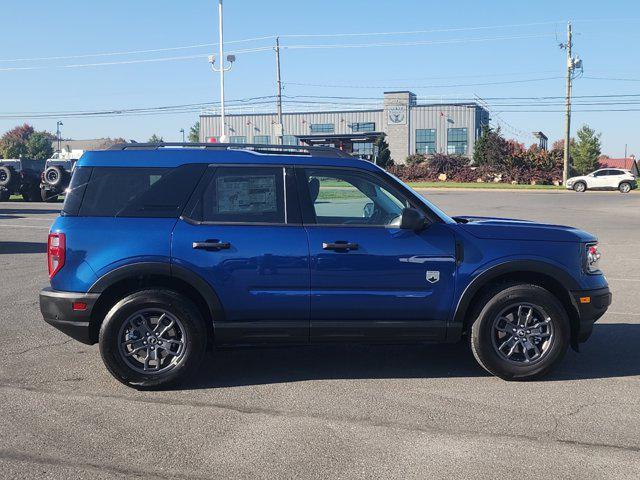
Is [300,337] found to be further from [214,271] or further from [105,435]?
[105,435]

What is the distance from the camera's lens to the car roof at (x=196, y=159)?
537 cm

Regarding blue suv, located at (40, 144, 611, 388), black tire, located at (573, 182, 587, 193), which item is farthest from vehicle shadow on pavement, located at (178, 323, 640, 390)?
black tire, located at (573, 182, 587, 193)

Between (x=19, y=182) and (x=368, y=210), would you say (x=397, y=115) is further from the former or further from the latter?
(x=368, y=210)

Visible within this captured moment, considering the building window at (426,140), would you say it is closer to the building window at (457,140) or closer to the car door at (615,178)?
the building window at (457,140)

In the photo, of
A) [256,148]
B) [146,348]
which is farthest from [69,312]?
[256,148]

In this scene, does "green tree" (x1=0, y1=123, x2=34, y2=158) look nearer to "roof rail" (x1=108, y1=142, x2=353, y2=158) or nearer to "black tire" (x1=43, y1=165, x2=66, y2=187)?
"black tire" (x1=43, y1=165, x2=66, y2=187)

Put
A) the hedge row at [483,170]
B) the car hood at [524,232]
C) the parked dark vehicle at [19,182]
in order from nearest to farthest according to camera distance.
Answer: the car hood at [524,232] → the parked dark vehicle at [19,182] → the hedge row at [483,170]

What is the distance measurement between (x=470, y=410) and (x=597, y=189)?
4367 cm

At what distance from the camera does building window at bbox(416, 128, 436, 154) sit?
77912mm

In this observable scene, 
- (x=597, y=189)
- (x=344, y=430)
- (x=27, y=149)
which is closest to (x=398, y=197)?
(x=344, y=430)

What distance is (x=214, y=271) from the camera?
522 cm

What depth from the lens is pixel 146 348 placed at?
5.29 m

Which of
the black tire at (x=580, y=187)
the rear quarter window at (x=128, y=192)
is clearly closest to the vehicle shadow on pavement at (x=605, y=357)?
the rear quarter window at (x=128, y=192)

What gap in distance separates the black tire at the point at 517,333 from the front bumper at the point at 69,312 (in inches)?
121
